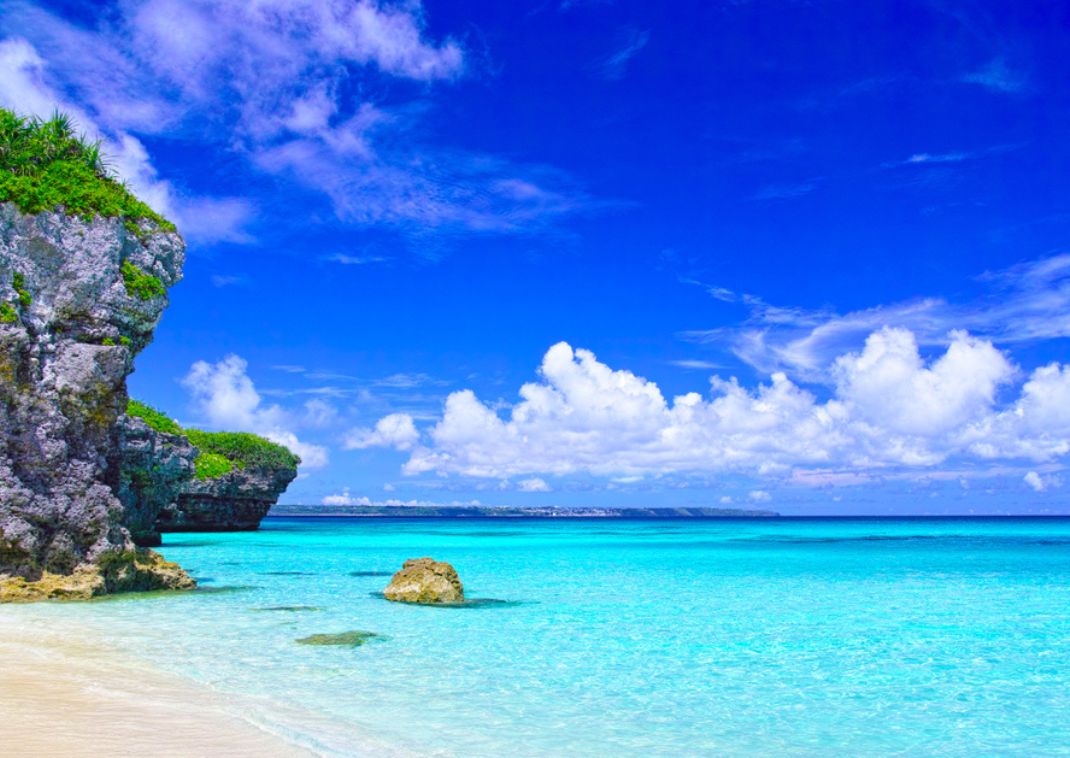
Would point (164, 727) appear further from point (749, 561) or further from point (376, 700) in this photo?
point (749, 561)

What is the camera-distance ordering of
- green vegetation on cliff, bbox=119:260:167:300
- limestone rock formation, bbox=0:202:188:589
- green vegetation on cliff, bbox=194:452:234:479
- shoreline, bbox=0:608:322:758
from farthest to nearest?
1. green vegetation on cliff, bbox=194:452:234:479
2. green vegetation on cliff, bbox=119:260:167:300
3. limestone rock formation, bbox=0:202:188:589
4. shoreline, bbox=0:608:322:758

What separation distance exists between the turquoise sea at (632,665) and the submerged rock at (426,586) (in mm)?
748

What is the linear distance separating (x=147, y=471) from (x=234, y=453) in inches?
1237

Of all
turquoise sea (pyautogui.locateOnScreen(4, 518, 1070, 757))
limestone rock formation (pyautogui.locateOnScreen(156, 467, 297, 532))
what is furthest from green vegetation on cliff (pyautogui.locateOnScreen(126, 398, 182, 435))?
turquoise sea (pyautogui.locateOnScreen(4, 518, 1070, 757))

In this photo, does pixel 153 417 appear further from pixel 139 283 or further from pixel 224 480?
pixel 139 283

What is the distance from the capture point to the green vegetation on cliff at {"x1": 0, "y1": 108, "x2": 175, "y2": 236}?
1708cm

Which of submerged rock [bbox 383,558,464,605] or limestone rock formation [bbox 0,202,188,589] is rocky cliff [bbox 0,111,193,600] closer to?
limestone rock formation [bbox 0,202,188,589]

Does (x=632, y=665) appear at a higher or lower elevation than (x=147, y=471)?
lower

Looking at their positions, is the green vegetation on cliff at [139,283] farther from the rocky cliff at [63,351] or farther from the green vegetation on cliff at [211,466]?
the green vegetation on cliff at [211,466]

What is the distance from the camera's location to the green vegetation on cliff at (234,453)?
55.7 metres

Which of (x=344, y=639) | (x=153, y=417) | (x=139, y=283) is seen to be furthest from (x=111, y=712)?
(x=153, y=417)

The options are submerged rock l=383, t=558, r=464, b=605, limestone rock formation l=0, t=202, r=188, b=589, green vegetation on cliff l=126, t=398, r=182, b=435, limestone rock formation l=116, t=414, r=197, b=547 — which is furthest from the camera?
green vegetation on cliff l=126, t=398, r=182, b=435

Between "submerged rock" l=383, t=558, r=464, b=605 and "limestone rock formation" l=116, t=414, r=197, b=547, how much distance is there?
357 inches

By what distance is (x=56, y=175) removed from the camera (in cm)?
1789
